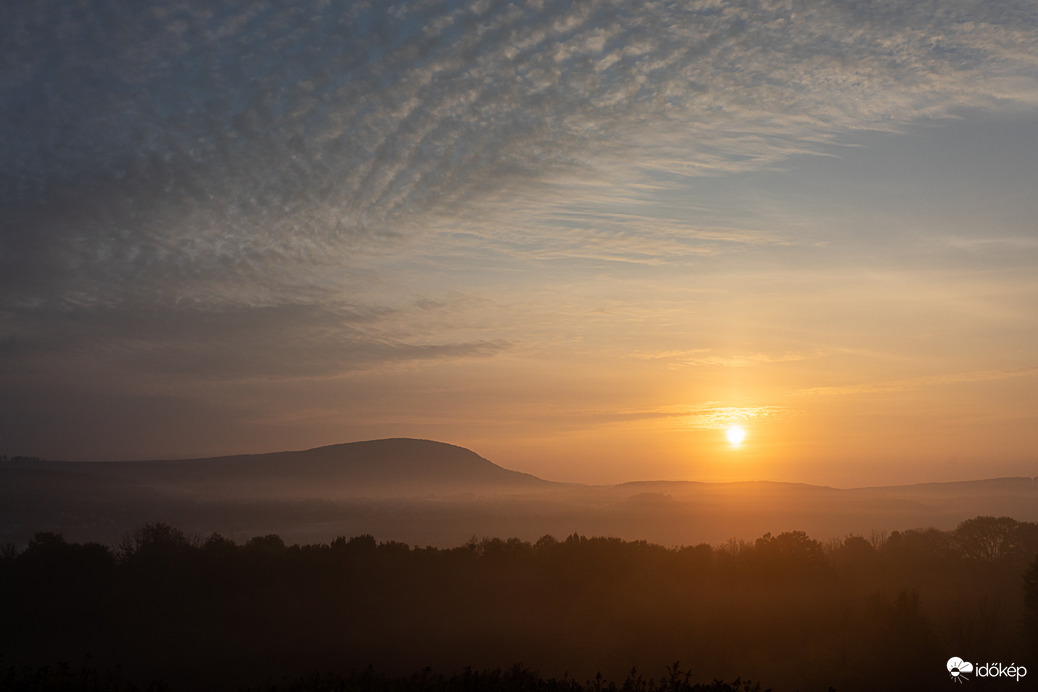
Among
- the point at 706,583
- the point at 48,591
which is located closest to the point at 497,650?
the point at 706,583

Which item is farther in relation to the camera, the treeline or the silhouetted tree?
the treeline

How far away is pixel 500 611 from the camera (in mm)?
59000

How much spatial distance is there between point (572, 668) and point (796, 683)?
1245cm

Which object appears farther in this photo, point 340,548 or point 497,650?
point 340,548

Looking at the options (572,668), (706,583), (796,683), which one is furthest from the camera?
(706,583)

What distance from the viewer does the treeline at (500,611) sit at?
4528 cm

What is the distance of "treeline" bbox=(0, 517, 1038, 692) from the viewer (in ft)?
149

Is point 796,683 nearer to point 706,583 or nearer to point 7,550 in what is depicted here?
point 706,583

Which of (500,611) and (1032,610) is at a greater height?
(1032,610)

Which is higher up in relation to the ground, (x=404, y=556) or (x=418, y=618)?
(x=404, y=556)

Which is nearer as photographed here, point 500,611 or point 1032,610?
point 1032,610

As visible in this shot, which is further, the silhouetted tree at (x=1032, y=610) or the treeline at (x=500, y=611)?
the treeline at (x=500, y=611)

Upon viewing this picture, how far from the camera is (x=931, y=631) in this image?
47.9m

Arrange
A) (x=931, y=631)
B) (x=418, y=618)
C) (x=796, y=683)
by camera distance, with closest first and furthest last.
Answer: (x=796, y=683) < (x=931, y=631) < (x=418, y=618)
